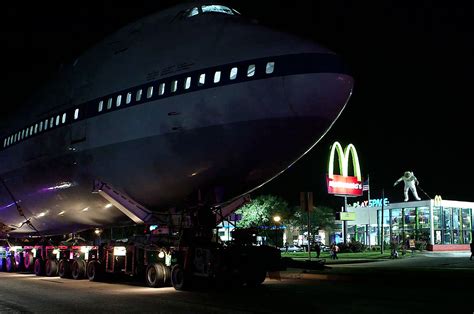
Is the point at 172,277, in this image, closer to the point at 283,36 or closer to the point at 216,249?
the point at 216,249

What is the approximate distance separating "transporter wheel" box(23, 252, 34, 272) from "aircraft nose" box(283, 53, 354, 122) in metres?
15.8

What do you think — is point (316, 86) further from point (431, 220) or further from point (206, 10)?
point (431, 220)

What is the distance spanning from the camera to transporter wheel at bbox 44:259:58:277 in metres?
22.3

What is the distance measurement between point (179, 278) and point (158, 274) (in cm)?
101

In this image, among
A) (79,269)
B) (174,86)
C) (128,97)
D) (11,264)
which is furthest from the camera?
(11,264)

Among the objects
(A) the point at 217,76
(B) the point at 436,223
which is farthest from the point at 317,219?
(A) the point at 217,76

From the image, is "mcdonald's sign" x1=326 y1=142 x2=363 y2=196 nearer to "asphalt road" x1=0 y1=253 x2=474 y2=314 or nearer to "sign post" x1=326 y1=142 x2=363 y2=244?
"sign post" x1=326 y1=142 x2=363 y2=244

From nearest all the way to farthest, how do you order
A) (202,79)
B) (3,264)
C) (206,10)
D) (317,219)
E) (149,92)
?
(202,79)
(149,92)
(206,10)
(3,264)
(317,219)

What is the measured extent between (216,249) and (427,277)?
28.2 feet

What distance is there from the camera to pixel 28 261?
24.7 m

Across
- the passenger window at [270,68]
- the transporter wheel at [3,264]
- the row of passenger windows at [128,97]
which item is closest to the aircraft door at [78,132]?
the row of passenger windows at [128,97]

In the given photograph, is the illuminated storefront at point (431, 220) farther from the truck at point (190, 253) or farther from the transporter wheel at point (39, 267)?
the truck at point (190, 253)

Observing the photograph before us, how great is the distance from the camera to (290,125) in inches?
532

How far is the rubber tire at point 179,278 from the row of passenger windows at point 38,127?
555 centimetres
